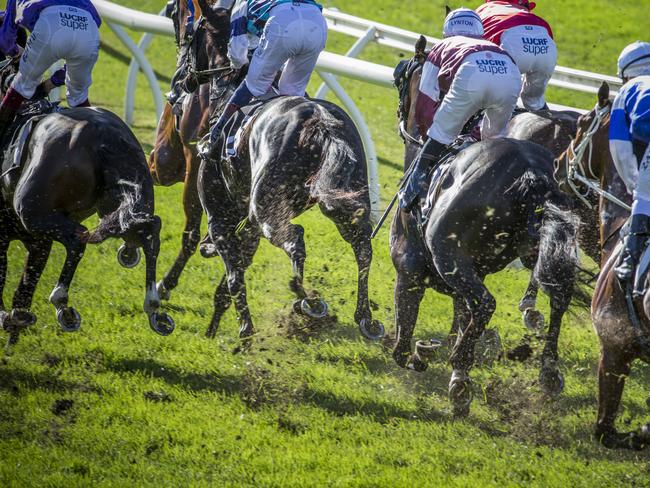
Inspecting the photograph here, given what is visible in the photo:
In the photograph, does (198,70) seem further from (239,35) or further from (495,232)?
(495,232)

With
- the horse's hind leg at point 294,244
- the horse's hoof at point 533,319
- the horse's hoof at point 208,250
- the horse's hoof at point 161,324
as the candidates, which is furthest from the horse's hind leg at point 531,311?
the horse's hoof at point 161,324

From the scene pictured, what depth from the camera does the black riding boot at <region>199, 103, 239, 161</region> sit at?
6.80m

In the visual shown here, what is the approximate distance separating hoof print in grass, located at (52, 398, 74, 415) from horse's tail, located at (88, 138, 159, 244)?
1117 mm

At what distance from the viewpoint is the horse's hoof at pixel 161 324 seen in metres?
6.36

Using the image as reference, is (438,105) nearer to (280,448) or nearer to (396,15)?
(280,448)

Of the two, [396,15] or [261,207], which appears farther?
[396,15]

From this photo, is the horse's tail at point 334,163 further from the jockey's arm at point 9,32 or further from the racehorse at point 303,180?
the jockey's arm at point 9,32

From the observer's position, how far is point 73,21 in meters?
6.61

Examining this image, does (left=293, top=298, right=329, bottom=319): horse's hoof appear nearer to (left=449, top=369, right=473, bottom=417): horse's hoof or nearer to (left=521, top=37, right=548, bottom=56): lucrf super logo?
(left=449, top=369, right=473, bottom=417): horse's hoof

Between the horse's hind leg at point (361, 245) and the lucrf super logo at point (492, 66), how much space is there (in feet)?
3.95

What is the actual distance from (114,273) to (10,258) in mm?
1119

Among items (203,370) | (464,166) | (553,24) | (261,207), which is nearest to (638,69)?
(464,166)

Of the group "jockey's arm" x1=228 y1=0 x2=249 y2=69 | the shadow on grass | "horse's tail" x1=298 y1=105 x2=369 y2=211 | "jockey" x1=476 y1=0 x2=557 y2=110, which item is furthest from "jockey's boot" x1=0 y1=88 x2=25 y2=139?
"jockey" x1=476 y1=0 x2=557 y2=110

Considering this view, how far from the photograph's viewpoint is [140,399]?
5691 mm
